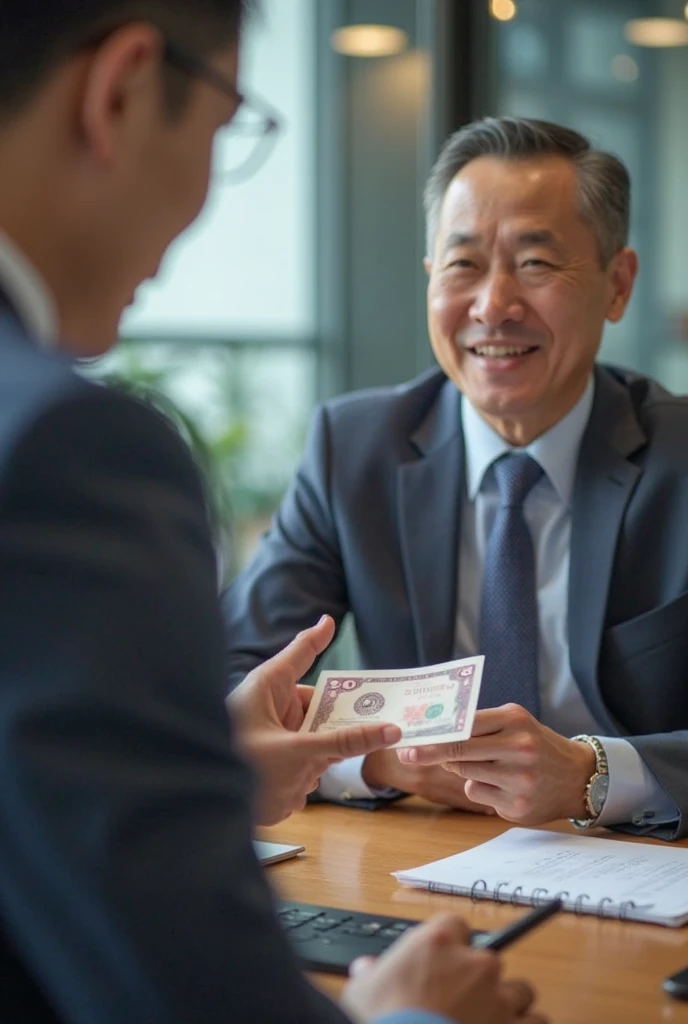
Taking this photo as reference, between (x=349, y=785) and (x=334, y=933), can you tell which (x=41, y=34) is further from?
(x=349, y=785)

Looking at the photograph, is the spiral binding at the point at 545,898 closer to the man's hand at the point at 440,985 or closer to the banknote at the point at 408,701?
the banknote at the point at 408,701

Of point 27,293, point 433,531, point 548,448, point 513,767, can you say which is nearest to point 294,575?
point 433,531

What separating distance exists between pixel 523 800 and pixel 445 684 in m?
0.22

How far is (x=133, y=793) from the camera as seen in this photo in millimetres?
808

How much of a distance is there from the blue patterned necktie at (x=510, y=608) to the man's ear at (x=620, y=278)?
0.47m

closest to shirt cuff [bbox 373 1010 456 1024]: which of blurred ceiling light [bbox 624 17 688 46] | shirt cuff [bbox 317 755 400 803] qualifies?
shirt cuff [bbox 317 755 400 803]

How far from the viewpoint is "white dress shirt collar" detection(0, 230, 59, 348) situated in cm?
91

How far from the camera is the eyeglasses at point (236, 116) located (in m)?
0.96

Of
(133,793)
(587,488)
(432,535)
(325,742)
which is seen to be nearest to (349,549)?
(432,535)

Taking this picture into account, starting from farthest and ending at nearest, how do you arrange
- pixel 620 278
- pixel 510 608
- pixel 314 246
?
1. pixel 314 246
2. pixel 620 278
3. pixel 510 608

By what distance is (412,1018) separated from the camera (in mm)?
1039

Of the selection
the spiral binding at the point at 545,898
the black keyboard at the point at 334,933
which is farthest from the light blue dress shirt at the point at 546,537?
the black keyboard at the point at 334,933

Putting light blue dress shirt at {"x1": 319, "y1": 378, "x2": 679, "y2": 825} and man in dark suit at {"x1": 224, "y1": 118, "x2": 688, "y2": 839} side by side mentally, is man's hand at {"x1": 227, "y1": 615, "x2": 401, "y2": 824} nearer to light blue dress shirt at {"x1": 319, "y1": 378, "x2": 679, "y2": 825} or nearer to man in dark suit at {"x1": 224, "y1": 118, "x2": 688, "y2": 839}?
man in dark suit at {"x1": 224, "y1": 118, "x2": 688, "y2": 839}

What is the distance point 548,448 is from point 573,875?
1081 millimetres
